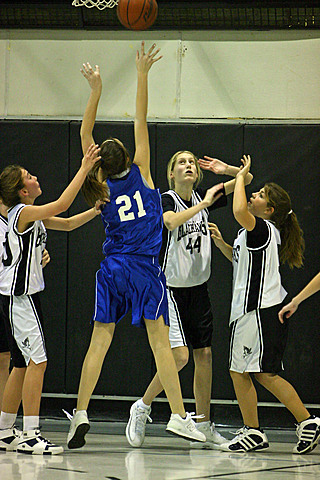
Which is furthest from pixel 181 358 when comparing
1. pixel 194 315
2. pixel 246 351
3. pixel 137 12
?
pixel 137 12

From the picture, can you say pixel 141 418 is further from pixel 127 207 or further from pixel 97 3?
pixel 97 3

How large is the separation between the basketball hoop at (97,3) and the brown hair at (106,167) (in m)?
2.13

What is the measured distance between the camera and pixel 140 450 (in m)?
4.45

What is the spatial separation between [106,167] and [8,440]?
1.85m

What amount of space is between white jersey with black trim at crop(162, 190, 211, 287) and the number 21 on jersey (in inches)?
21.8

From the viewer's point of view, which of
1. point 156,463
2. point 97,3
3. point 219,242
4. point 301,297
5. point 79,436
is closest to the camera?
point 156,463

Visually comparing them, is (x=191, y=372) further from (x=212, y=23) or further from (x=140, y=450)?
(x=212, y=23)

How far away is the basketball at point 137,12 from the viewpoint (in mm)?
5055

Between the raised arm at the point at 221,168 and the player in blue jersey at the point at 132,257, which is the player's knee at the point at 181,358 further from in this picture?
the raised arm at the point at 221,168

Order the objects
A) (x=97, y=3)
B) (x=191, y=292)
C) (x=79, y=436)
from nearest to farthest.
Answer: (x=79, y=436)
(x=191, y=292)
(x=97, y=3)

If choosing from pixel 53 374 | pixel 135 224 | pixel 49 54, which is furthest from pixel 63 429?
pixel 49 54

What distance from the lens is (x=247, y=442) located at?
14.8ft

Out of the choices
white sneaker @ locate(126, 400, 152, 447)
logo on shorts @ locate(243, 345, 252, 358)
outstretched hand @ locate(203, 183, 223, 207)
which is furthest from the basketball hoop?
white sneaker @ locate(126, 400, 152, 447)

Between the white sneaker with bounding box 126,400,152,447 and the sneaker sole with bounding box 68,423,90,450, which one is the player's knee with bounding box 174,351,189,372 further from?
the sneaker sole with bounding box 68,423,90,450
